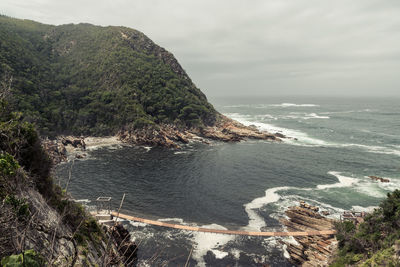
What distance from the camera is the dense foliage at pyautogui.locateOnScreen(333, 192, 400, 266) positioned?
17359mm

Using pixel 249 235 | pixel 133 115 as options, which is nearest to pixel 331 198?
pixel 249 235

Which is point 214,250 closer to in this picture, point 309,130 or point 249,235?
point 249,235

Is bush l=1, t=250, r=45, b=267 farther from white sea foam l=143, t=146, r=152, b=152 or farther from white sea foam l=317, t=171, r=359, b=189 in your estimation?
white sea foam l=143, t=146, r=152, b=152

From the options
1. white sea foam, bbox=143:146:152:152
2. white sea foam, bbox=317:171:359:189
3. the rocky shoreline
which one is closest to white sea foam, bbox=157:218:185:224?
white sea foam, bbox=317:171:359:189

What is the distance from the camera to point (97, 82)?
91000 millimetres

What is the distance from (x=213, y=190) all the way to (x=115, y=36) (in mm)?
110522

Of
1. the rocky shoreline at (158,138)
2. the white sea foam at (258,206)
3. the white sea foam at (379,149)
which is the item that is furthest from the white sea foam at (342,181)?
the rocky shoreline at (158,138)

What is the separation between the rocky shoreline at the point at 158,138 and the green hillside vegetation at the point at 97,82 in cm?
359

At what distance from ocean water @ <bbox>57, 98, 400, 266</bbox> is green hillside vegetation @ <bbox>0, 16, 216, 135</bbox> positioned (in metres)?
20.0

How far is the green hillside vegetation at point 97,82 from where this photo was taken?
7250 cm

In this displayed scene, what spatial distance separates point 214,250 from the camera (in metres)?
24.8

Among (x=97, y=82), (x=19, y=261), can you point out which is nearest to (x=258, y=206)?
(x=19, y=261)

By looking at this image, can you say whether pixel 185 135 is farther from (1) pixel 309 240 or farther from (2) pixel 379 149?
(2) pixel 379 149

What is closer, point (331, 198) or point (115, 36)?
point (331, 198)
